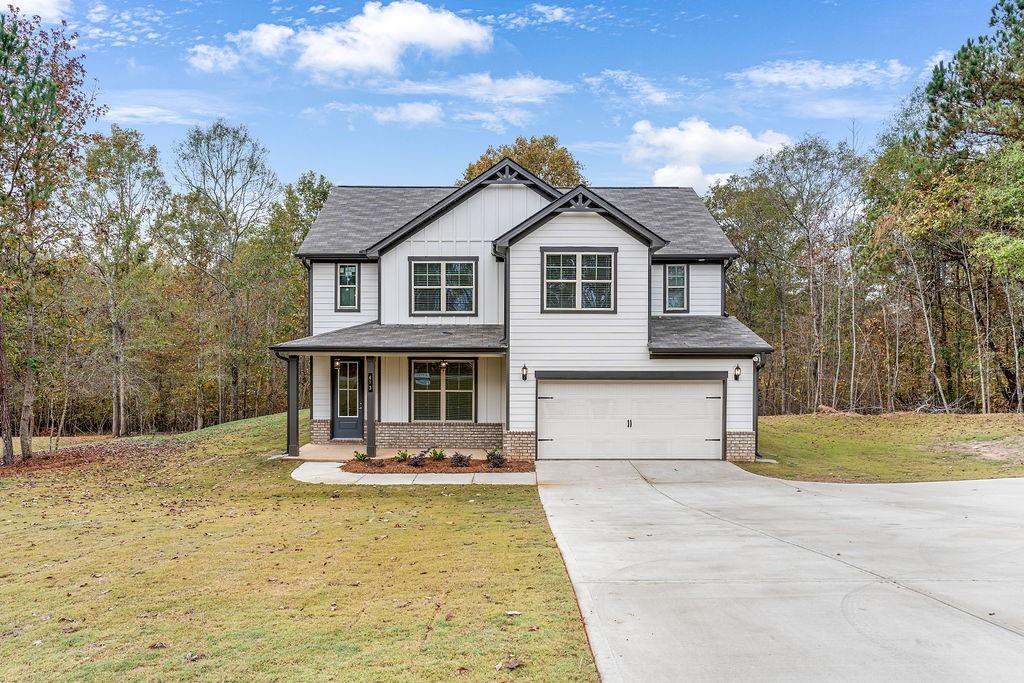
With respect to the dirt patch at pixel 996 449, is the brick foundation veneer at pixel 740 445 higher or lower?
higher

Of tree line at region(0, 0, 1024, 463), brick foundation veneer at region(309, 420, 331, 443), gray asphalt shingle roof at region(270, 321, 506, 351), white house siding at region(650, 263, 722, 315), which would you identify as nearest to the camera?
gray asphalt shingle roof at region(270, 321, 506, 351)

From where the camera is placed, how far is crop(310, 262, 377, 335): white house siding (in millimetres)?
16266

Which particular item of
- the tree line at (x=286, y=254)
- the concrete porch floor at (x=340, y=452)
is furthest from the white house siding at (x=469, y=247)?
the tree line at (x=286, y=254)

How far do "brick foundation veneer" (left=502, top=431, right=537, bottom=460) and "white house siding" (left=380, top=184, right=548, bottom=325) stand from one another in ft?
11.1

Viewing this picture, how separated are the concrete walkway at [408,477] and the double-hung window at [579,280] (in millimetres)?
4176

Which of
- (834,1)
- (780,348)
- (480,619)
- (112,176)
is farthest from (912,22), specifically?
(112,176)

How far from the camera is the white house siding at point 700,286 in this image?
16.4 metres

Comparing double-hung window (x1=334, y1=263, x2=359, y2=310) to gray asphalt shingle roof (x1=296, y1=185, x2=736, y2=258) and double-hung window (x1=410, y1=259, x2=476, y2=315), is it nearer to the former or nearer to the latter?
gray asphalt shingle roof (x1=296, y1=185, x2=736, y2=258)

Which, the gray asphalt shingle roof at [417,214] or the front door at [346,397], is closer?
the front door at [346,397]

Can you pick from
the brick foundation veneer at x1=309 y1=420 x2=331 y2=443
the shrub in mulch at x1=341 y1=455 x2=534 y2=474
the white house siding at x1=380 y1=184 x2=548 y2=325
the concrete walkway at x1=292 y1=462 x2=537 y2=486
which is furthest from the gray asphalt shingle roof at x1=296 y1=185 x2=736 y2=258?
the concrete walkway at x1=292 y1=462 x2=537 y2=486

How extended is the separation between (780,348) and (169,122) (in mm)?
30336

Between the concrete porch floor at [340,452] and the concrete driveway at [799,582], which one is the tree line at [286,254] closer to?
the concrete porch floor at [340,452]

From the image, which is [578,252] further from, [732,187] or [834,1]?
[732,187]

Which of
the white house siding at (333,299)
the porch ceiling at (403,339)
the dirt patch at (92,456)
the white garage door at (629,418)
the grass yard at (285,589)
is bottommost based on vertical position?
the dirt patch at (92,456)
